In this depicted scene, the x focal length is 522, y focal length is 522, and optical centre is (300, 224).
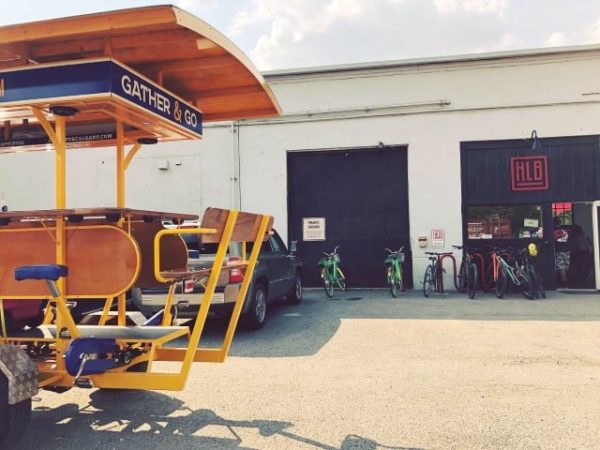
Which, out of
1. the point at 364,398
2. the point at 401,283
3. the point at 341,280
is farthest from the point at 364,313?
the point at 364,398

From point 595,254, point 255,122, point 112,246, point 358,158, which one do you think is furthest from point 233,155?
point 112,246

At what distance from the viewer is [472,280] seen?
1133cm

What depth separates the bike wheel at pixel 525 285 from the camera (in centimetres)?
1098

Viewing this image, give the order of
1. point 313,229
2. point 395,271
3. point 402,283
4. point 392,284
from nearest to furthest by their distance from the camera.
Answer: point 392,284 → point 395,271 → point 402,283 → point 313,229

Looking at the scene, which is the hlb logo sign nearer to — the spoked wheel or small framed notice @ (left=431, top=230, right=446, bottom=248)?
small framed notice @ (left=431, top=230, right=446, bottom=248)

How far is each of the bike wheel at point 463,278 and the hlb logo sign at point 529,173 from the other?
7.55 ft

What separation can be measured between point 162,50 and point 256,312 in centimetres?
446

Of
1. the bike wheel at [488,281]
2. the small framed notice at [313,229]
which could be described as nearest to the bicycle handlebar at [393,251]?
the small framed notice at [313,229]

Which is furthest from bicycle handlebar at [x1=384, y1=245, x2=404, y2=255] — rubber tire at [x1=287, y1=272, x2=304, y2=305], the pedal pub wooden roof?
the pedal pub wooden roof

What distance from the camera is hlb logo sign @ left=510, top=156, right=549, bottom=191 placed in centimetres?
1233

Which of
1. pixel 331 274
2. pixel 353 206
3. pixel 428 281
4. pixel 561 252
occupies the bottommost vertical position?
pixel 428 281

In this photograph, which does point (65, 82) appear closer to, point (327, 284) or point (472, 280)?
point (327, 284)

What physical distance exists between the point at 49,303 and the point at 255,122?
9.75 meters

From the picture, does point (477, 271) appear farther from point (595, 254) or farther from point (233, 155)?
point (233, 155)
